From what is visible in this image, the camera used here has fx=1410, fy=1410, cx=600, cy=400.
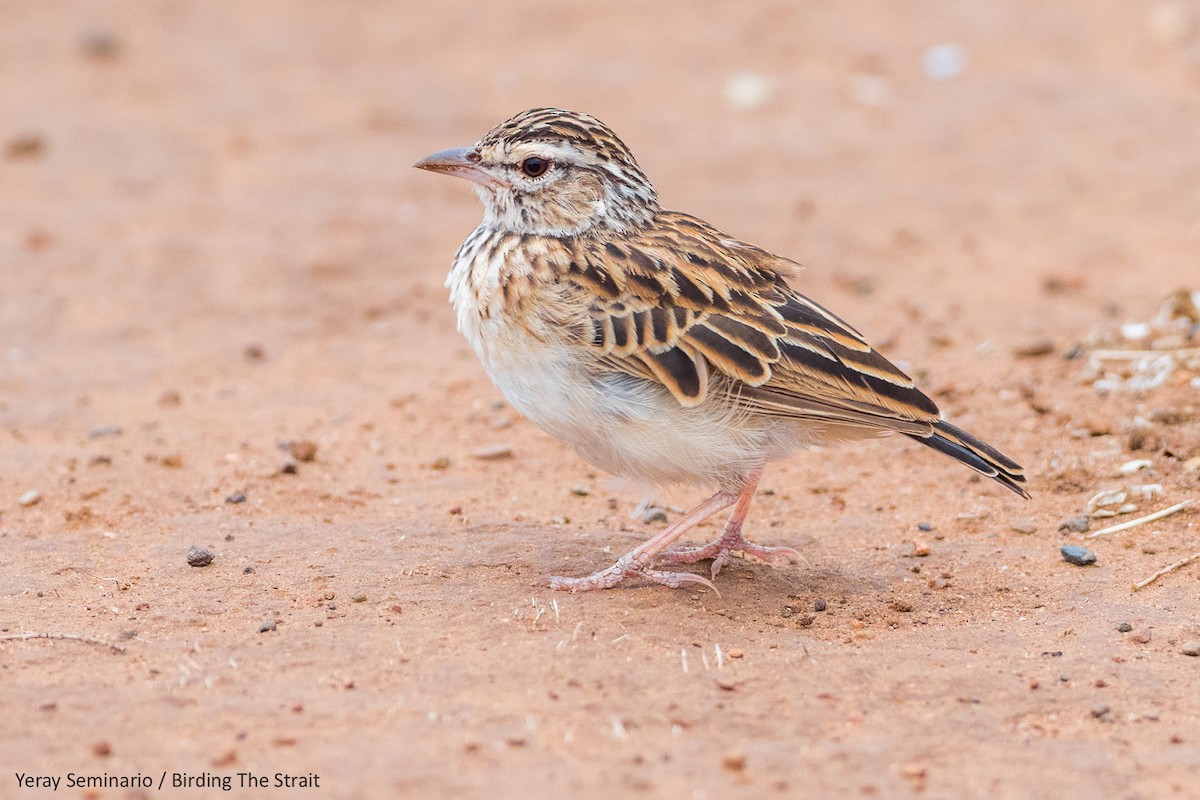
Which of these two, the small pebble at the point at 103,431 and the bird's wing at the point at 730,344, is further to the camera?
the small pebble at the point at 103,431

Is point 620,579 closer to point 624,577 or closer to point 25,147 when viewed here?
point 624,577

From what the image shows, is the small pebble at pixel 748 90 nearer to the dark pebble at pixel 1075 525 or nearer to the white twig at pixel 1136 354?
the white twig at pixel 1136 354

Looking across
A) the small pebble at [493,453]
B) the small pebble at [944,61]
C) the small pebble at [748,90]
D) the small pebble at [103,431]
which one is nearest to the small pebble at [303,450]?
the small pebble at [493,453]

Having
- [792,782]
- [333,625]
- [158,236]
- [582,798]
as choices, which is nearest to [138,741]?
[333,625]

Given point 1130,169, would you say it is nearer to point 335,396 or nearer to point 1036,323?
point 1036,323

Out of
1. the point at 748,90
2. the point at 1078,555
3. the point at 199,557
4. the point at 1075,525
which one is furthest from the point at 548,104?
the point at 1078,555

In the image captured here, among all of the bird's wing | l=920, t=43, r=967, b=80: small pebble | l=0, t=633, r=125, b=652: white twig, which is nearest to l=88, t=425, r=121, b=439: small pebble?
l=0, t=633, r=125, b=652: white twig
